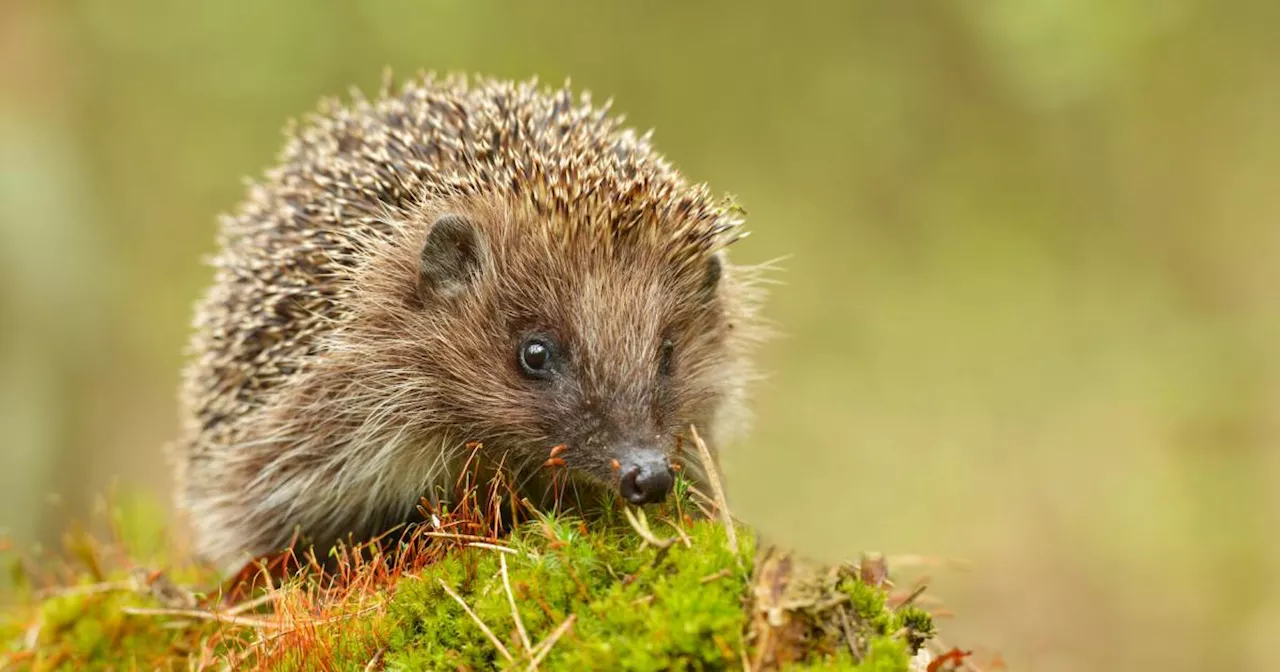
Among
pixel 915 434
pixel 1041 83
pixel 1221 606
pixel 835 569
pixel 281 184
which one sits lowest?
pixel 835 569

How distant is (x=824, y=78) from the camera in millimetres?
11508

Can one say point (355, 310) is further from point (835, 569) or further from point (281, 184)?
point (835, 569)

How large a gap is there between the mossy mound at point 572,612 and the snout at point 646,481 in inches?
2.9

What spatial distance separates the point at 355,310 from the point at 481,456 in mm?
782

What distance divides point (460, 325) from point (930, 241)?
8.90 m

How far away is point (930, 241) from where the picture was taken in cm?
1223

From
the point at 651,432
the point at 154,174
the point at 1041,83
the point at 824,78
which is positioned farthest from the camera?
the point at 154,174

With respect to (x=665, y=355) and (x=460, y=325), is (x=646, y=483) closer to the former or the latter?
(x=665, y=355)

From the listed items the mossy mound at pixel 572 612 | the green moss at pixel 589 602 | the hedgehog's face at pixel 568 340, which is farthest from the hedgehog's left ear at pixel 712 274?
the green moss at pixel 589 602

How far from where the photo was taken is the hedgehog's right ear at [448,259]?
14.0ft

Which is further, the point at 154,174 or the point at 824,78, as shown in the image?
the point at 154,174

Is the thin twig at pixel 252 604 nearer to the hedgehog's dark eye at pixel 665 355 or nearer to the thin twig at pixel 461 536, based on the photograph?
the thin twig at pixel 461 536

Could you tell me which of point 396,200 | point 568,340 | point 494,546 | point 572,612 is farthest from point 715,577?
point 396,200

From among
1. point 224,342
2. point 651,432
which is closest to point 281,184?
point 224,342
